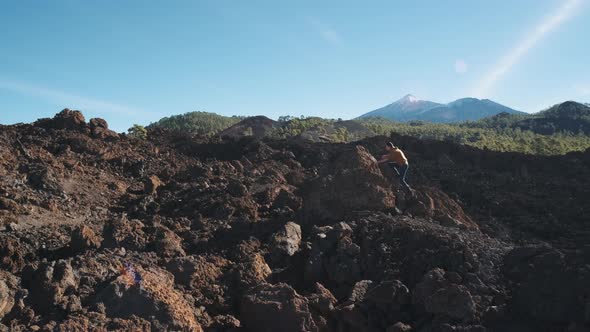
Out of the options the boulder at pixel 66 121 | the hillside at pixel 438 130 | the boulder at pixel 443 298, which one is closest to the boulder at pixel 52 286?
the boulder at pixel 443 298

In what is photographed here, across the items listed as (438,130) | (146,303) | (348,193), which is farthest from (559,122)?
(146,303)

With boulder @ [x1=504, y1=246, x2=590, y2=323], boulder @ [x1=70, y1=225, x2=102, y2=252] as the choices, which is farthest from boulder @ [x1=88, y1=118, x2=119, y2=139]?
boulder @ [x1=504, y1=246, x2=590, y2=323]

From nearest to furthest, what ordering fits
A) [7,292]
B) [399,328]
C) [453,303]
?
1. [7,292]
2. [399,328]
3. [453,303]

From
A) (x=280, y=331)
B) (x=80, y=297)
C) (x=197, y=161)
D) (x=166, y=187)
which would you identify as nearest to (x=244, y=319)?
(x=280, y=331)

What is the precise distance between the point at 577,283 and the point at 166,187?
30.7 ft

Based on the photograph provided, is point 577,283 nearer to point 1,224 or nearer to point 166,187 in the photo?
point 1,224

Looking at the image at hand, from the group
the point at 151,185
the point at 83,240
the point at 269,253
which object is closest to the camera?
the point at 83,240

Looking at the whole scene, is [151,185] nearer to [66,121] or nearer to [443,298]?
[66,121]

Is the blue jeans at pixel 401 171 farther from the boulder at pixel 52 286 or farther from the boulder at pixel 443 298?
the boulder at pixel 52 286

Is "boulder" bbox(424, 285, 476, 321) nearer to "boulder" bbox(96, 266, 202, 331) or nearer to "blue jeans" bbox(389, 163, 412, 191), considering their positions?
"boulder" bbox(96, 266, 202, 331)

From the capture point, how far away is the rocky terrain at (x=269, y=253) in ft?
17.7

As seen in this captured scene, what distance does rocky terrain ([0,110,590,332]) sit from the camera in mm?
5387

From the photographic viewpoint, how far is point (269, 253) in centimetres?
766

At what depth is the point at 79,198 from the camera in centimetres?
989
